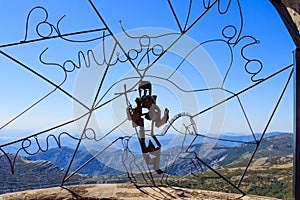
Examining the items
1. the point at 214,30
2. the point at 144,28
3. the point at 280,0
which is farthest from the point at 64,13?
the point at 280,0

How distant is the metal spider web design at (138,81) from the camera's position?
1053 mm

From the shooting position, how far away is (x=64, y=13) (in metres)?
1.04

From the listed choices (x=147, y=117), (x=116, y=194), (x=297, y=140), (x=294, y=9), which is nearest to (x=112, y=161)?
(x=116, y=194)

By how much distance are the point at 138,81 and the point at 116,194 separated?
0.39 m

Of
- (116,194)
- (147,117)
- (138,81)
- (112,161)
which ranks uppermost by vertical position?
(138,81)

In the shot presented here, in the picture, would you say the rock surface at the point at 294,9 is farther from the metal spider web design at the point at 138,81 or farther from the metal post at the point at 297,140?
the metal spider web design at the point at 138,81

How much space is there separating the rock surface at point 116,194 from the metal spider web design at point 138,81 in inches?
1.8

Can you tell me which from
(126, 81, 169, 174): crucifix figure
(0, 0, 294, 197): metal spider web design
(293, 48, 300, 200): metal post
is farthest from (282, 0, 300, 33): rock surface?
(126, 81, 169, 174): crucifix figure

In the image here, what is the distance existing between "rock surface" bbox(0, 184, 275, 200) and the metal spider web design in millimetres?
46

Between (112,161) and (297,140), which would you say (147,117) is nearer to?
(112,161)

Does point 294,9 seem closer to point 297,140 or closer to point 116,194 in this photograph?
point 297,140

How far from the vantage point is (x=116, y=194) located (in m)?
1.10

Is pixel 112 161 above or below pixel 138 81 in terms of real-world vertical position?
below

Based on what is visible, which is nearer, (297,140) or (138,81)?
(297,140)
